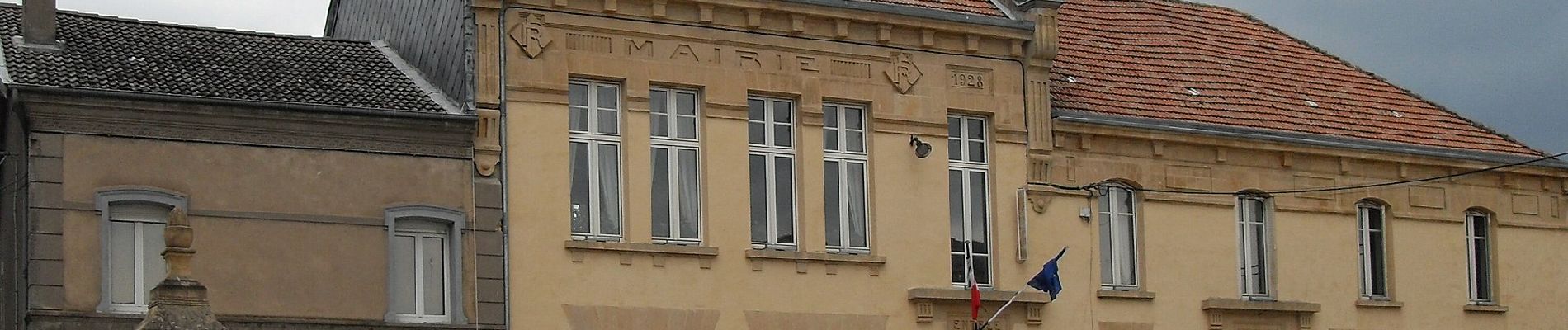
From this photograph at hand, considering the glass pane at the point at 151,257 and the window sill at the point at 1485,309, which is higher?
the glass pane at the point at 151,257

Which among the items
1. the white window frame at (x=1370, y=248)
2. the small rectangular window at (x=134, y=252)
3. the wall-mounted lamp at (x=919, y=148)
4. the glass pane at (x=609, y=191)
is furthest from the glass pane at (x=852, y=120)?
the small rectangular window at (x=134, y=252)

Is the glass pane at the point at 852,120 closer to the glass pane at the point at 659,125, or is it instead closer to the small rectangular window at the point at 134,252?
the glass pane at the point at 659,125

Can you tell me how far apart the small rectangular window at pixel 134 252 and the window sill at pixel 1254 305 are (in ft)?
43.0

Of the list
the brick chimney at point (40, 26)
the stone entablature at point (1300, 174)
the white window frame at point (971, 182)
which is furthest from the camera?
the stone entablature at point (1300, 174)

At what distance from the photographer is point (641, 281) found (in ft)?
95.9

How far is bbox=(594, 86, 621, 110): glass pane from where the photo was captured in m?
29.7

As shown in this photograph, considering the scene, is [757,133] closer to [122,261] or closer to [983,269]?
[983,269]

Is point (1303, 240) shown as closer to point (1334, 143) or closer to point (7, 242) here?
point (1334, 143)

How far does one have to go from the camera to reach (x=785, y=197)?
30.7 meters

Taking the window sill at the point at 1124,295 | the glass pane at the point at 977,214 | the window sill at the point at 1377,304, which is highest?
the glass pane at the point at 977,214

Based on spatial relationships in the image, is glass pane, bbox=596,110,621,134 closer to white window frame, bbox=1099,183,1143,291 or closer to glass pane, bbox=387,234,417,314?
glass pane, bbox=387,234,417,314

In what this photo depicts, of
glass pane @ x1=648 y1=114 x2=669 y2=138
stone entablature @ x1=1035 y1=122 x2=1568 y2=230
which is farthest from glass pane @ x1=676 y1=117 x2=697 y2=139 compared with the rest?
stone entablature @ x1=1035 y1=122 x2=1568 y2=230

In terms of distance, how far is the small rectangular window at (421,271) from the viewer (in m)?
28.1

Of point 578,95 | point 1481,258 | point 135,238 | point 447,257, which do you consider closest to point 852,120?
point 578,95
